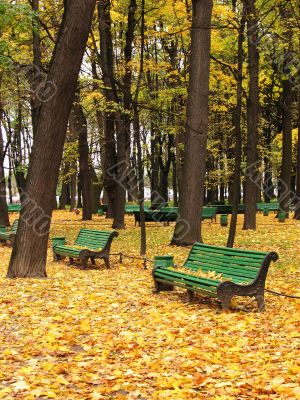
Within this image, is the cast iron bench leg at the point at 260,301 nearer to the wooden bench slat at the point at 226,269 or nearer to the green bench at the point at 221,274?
the green bench at the point at 221,274

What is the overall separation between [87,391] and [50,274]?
7.10m

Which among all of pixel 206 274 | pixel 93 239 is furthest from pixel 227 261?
pixel 93 239

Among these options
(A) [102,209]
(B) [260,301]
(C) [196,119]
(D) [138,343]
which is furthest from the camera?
(A) [102,209]

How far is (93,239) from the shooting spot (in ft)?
45.9

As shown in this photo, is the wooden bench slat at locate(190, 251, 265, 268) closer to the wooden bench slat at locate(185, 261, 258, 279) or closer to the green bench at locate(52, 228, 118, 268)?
the wooden bench slat at locate(185, 261, 258, 279)

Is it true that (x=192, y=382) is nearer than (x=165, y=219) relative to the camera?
Yes

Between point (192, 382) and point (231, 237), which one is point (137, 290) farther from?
point (192, 382)

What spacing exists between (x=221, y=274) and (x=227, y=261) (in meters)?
0.28

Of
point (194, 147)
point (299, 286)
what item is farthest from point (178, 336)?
point (194, 147)

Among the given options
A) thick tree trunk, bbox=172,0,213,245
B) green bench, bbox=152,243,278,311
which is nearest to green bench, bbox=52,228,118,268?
thick tree trunk, bbox=172,0,213,245

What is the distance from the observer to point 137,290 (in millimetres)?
10125

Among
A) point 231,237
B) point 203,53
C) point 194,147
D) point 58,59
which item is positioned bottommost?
point 231,237

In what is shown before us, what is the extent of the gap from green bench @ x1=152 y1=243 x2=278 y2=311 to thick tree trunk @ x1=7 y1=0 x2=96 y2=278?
8.39 feet

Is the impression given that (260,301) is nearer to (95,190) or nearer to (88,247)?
(88,247)
